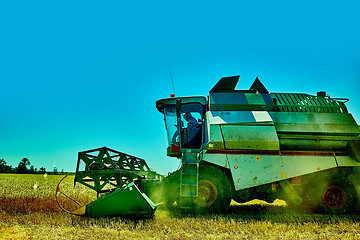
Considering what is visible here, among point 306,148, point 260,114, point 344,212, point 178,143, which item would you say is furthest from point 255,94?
point 344,212

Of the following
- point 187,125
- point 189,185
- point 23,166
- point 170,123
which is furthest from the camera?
point 23,166

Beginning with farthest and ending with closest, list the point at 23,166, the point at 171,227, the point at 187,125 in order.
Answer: the point at 23,166
the point at 187,125
the point at 171,227

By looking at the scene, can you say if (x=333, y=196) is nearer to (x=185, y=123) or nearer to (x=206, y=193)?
(x=206, y=193)

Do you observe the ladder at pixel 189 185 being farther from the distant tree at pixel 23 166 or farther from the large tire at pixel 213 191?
the distant tree at pixel 23 166

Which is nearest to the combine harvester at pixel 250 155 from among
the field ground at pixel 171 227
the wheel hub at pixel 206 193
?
the wheel hub at pixel 206 193

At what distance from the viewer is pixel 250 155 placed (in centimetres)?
662

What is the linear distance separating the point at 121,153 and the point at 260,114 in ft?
12.6

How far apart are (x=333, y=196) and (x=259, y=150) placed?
2.18m

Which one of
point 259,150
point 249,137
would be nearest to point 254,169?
point 259,150

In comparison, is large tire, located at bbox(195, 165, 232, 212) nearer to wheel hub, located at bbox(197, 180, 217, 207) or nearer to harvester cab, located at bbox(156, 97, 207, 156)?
wheel hub, located at bbox(197, 180, 217, 207)

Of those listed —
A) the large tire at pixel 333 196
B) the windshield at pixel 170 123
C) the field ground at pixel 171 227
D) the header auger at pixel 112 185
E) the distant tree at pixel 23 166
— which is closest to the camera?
the field ground at pixel 171 227

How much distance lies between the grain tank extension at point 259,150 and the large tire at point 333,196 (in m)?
0.02

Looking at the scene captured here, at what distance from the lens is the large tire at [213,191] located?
6.56 metres

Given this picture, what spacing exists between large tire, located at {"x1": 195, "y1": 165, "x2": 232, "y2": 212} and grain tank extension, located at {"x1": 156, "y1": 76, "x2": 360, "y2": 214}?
0.02 meters
